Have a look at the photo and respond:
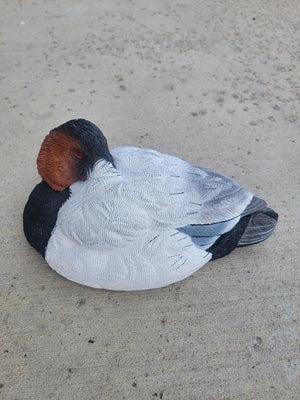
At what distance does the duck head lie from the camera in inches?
58.7

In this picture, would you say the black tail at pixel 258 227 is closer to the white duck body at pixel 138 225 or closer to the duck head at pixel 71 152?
the white duck body at pixel 138 225

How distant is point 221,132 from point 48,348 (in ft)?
5.85

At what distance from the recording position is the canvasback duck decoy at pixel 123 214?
1466mm

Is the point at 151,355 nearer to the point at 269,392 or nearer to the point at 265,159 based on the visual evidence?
the point at 269,392

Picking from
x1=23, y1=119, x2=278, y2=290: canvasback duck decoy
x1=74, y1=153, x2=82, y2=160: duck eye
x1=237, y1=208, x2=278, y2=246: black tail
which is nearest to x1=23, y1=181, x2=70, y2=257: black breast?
x1=23, y1=119, x2=278, y2=290: canvasback duck decoy

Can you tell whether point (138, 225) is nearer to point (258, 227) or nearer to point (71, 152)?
point (71, 152)

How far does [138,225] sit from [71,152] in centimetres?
Answer: 43

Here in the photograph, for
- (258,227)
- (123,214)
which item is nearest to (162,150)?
(258,227)

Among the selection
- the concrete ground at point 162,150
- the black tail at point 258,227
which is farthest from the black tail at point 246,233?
the concrete ground at point 162,150

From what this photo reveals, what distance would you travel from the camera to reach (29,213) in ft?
5.48

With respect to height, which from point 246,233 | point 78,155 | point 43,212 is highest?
point 78,155

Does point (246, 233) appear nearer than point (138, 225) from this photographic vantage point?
No

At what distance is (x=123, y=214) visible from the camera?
1448 millimetres

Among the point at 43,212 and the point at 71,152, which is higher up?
the point at 71,152
